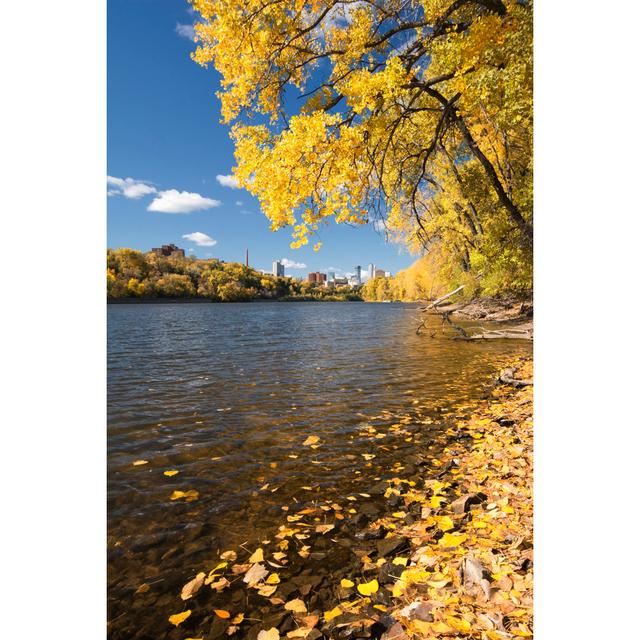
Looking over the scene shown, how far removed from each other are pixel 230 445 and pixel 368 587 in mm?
3813

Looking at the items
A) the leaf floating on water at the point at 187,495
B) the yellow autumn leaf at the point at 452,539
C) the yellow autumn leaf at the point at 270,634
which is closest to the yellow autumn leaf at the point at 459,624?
the yellow autumn leaf at the point at 452,539

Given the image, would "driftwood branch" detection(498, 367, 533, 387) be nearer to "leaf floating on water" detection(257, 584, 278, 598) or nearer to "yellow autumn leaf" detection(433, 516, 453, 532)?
"yellow autumn leaf" detection(433, 516, 453, 532)

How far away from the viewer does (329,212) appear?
5.16 metres

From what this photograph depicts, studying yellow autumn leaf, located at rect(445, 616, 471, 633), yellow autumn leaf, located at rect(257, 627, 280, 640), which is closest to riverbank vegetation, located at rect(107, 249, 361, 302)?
yellow autumn leaf, located at rect(257, 627, 280, 640)

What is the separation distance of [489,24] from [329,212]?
12.9 feet

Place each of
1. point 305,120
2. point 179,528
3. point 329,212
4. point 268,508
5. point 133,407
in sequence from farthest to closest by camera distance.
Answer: point 133,407, point 329,212, point 305,120, point 268,508, point 179,528

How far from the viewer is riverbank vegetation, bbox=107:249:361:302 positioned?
91.5 m

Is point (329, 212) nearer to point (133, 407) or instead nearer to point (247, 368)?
point (133, 407)

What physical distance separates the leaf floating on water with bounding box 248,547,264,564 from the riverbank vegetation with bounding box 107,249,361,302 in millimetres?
92543

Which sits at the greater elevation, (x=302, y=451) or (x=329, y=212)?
(x=329, y=212)

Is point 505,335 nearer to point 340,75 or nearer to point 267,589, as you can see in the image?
point 340,75

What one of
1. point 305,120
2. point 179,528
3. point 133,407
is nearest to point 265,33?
point 305,120

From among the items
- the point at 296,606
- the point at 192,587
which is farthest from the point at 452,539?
the point at 192,587

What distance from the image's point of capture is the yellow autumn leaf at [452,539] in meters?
3.20
